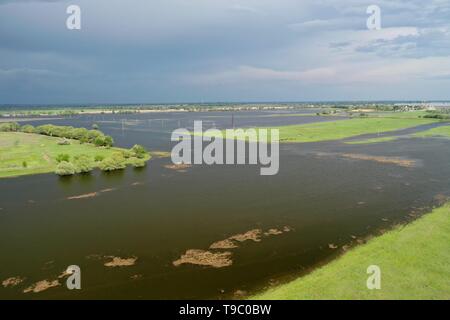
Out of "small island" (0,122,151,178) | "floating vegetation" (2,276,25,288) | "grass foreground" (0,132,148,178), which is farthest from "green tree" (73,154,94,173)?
"floating vegetation" (2,276,25,288)

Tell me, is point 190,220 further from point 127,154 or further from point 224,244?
point 127,154

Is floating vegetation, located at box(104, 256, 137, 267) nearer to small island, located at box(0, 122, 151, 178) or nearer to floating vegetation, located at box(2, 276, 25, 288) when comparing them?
floating vegetation, located at box(2, 276, 25, 288)

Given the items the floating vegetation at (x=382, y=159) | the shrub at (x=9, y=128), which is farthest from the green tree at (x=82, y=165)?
the shrub at (x=9, y=128)

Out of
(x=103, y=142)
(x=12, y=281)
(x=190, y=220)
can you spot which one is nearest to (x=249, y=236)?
(x=190, y=220)

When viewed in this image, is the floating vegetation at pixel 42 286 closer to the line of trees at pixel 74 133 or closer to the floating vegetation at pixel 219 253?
the floating vegetation at pixel 219 253
